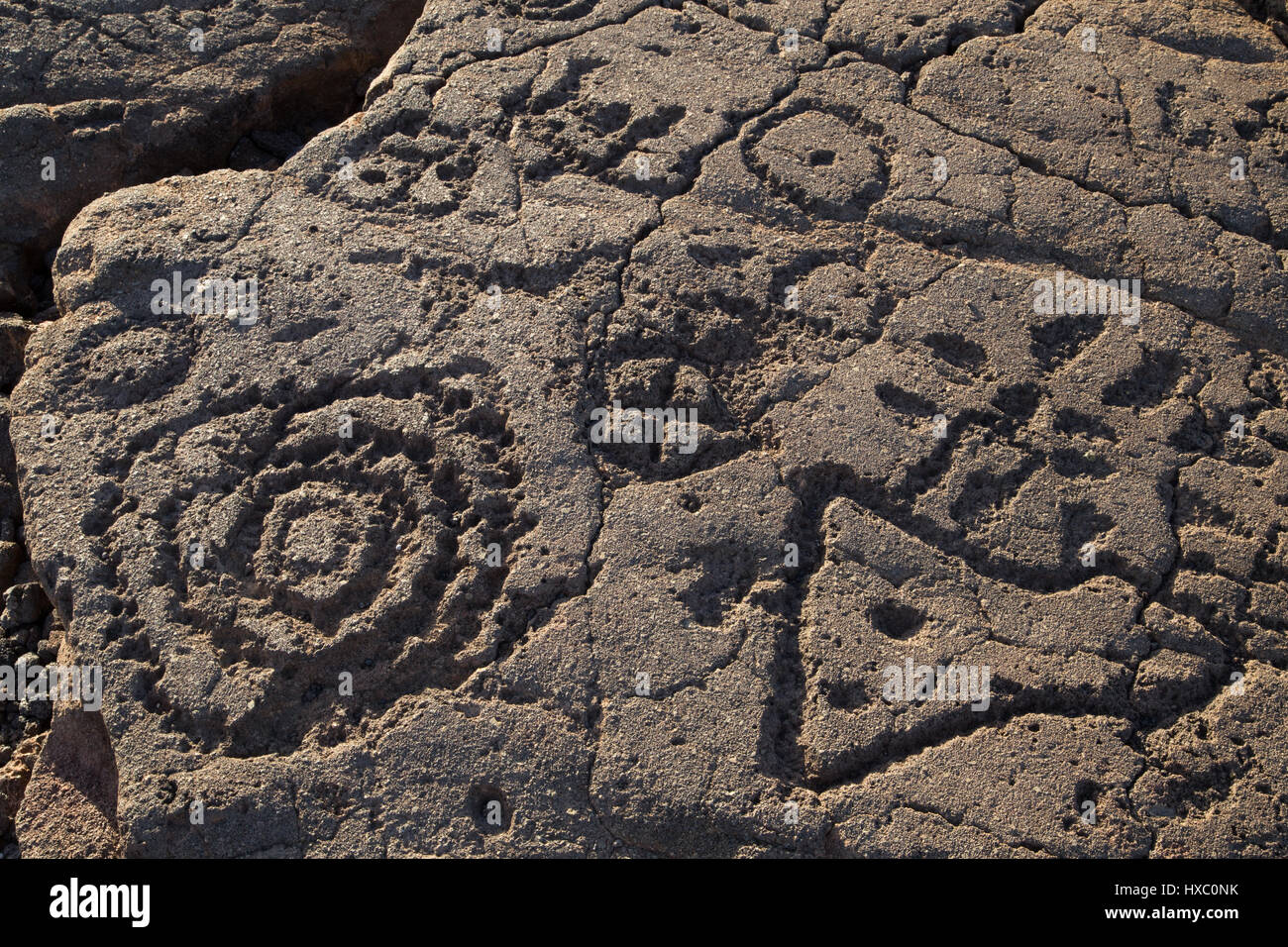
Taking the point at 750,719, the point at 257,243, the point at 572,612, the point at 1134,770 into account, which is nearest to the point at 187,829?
the point at 572,612

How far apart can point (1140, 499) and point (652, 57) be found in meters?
1.80

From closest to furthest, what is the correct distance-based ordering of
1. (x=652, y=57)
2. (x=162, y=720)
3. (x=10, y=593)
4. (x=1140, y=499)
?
(x=162, y=720)
(x=1140, y=499)
(x=10, y=593)
(x=652, y=57)

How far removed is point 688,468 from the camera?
8.27 feet

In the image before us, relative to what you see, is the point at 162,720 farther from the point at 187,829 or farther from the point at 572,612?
the point at 572,612

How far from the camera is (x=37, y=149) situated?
335 cm

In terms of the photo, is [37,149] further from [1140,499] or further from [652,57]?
[1140,499]

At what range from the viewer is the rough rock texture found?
222 cm

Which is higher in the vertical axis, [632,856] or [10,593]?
[10,593]

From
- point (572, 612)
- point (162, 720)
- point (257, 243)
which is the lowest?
point (162, 720)

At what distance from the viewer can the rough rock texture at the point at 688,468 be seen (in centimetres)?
222

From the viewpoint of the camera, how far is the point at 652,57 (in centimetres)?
320

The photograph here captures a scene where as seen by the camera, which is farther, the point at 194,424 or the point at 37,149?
the point at 37,149

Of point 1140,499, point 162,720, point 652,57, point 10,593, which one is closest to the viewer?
→ point 162,720

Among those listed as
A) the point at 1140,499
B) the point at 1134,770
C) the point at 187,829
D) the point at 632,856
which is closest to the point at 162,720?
the point at 187,829
